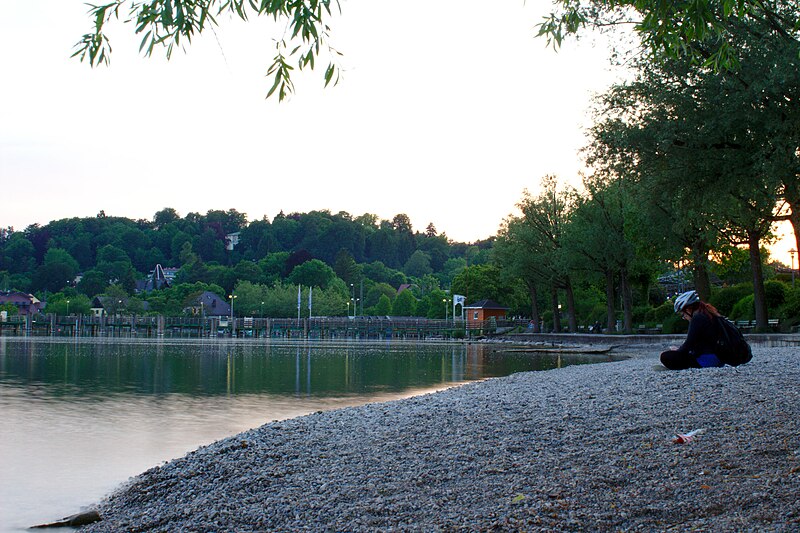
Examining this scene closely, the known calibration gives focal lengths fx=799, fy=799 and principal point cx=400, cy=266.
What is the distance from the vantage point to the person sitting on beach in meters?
10.8

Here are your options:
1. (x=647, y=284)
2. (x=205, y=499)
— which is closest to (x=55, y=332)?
(x=647, y=284)

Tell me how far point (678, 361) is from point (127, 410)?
10124 millimetres

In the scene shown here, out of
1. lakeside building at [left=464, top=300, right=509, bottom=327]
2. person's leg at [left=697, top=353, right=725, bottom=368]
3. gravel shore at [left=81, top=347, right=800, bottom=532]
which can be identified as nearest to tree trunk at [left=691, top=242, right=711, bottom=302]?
person's leg at [left=697, top=353, right=725, bottom=368]

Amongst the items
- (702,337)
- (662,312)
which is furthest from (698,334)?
(662,312)

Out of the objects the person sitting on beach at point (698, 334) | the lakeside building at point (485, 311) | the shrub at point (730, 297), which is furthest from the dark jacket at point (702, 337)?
the lakeside building at point (485, 311)

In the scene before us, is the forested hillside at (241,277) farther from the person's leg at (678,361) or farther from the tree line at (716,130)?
the person's leg at (678,361)

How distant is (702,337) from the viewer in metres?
11.1

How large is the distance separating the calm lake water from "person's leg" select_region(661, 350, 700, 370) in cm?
624

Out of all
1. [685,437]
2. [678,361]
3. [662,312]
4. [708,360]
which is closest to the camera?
[685,437]

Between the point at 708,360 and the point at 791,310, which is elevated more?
the point at 791,310

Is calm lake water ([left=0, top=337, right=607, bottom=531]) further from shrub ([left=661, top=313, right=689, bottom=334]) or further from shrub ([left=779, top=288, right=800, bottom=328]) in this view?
shrub ([left=661, top=313, right=689, bottom=334])

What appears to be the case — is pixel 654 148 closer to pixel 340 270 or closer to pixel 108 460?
pixel 108 460

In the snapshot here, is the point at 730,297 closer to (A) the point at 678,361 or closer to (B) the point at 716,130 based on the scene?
(B) the point at 716,130

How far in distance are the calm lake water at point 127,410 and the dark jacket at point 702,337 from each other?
6.63 metres
